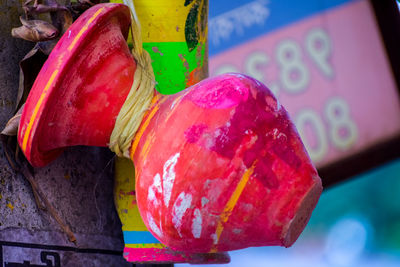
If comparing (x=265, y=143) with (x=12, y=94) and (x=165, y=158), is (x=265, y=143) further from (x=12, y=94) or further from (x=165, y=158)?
(x=12, y=94)

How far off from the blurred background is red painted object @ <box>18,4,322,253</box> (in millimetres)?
1601

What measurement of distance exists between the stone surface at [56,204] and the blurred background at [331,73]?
144cm

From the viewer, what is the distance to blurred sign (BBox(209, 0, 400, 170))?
2.27 meters

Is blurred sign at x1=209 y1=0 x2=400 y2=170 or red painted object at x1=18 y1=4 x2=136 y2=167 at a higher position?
red painted object at x1=18 y1=4 x2=136 y2=167

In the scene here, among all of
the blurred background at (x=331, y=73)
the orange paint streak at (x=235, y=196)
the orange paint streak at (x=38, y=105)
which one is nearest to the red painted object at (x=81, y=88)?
the orange paint streak at (x=38, y=105)

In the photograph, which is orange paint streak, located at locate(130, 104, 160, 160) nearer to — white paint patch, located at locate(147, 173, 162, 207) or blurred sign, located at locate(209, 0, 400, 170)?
white paint patch, located at locate(147, 173, 162, 207)

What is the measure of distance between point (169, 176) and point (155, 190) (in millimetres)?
29

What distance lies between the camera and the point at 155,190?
2.09 feet

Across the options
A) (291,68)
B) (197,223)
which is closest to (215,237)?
(197,223)

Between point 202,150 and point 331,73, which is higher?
point 202,150

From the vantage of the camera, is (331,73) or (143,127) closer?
(143,127)

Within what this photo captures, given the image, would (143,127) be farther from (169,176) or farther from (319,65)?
(319,65)

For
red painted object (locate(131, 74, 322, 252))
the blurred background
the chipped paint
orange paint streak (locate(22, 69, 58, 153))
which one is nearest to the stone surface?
the chipped paint

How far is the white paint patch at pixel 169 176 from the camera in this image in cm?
62
